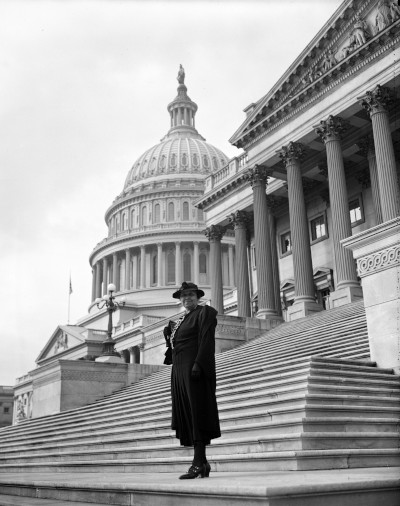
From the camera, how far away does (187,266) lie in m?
91.7

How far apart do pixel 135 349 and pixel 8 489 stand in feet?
176

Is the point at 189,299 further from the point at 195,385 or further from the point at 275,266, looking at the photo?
the point at 275,266

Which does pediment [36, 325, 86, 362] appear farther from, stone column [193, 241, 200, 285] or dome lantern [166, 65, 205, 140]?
dome lantern [166, 65, 205, 140]

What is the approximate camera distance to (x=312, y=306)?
2689cm

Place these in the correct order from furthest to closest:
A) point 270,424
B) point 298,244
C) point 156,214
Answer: point 156,214 < point 298,244 < point 270,424

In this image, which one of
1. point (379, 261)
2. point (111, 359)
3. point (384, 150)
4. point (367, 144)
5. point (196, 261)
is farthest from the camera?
point (196, 261)

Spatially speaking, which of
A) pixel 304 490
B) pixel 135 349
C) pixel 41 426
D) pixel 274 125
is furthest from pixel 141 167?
pixel 304 490

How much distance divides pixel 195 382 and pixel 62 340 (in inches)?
2999

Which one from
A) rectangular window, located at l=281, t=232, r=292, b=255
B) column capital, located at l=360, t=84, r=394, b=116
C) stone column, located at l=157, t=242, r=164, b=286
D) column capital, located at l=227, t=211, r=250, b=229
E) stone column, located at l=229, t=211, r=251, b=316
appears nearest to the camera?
column capital, located at l=360, t=84, r=394, b=116

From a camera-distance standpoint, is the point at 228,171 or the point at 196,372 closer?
the point at 196,372

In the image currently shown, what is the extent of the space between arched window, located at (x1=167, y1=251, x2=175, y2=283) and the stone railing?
159 ft

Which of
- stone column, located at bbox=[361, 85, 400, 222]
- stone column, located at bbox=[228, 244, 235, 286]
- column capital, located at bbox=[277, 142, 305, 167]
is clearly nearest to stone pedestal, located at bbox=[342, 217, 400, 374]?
stone column, located at bbox=[361, 85, 400, 222]

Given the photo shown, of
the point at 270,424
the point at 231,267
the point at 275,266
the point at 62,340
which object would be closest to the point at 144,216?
the point at 231,267

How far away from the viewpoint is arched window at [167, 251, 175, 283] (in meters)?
90.1
